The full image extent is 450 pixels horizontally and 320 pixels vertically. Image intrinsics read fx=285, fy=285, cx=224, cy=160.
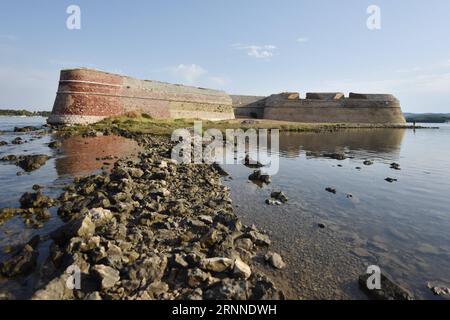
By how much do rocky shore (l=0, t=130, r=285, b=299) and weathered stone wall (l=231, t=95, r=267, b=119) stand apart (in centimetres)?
6833

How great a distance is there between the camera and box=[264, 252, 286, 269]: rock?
6.17 metres

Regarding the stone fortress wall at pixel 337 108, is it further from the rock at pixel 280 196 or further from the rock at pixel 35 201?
the rock at pixel 35 201

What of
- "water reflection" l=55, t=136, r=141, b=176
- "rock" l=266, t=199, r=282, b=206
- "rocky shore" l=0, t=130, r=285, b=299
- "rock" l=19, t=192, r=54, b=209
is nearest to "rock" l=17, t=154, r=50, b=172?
"water reflection" l=55, t=136, r=141, b=176

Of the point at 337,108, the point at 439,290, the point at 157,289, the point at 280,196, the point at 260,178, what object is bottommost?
the point at 439,290

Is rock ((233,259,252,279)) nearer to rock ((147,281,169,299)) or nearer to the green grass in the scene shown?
rock ((147,281,169,299))

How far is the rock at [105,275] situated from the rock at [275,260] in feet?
10.3

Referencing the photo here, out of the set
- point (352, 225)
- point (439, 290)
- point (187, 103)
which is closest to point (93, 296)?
point (439, 290)

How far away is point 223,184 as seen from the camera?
13031mm

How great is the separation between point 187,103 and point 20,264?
5436 centimetres

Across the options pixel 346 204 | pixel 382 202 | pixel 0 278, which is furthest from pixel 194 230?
pixel 382 202

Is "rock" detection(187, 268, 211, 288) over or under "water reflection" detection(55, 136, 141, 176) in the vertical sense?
under

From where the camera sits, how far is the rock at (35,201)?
361 inches

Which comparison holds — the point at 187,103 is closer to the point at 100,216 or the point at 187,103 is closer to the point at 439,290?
the point at 100,216

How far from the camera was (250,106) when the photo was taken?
77875mm
